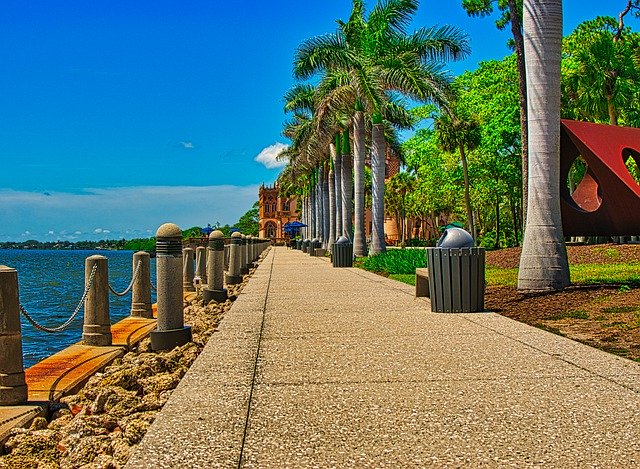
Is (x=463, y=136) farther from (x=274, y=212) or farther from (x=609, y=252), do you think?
(x=274, y=212)

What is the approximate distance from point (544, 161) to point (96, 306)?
25.0ft

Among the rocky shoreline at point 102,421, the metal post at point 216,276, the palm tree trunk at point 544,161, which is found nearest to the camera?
the rocky shoreline at point 102,421

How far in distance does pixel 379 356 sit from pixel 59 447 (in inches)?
127

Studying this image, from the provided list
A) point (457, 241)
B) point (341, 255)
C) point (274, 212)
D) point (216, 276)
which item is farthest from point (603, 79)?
point (274, 212)

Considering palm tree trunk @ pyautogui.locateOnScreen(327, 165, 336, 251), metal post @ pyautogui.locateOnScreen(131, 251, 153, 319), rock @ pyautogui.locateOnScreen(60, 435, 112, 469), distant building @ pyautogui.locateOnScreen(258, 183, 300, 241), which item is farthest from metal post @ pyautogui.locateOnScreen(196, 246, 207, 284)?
distant building @ pyautogui.locateOnScreen(258, 183, 300, 241)

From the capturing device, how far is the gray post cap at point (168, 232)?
8.54 m

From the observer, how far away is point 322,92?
34.9 metres

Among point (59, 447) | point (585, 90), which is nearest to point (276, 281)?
point (59, 447)

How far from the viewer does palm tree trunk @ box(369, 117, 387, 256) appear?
28.9 meters

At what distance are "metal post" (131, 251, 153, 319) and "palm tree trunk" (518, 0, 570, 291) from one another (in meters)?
6.35

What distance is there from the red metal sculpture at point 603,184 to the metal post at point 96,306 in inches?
371

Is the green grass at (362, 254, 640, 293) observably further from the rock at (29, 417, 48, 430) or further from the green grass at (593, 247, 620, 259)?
the rock at (29, 417, 48, 430)

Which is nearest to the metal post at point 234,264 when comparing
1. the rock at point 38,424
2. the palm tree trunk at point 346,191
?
the palm tree trunk at point 346,191

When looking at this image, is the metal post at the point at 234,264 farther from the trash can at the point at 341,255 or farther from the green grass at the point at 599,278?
the green grass at the point at 599,278
